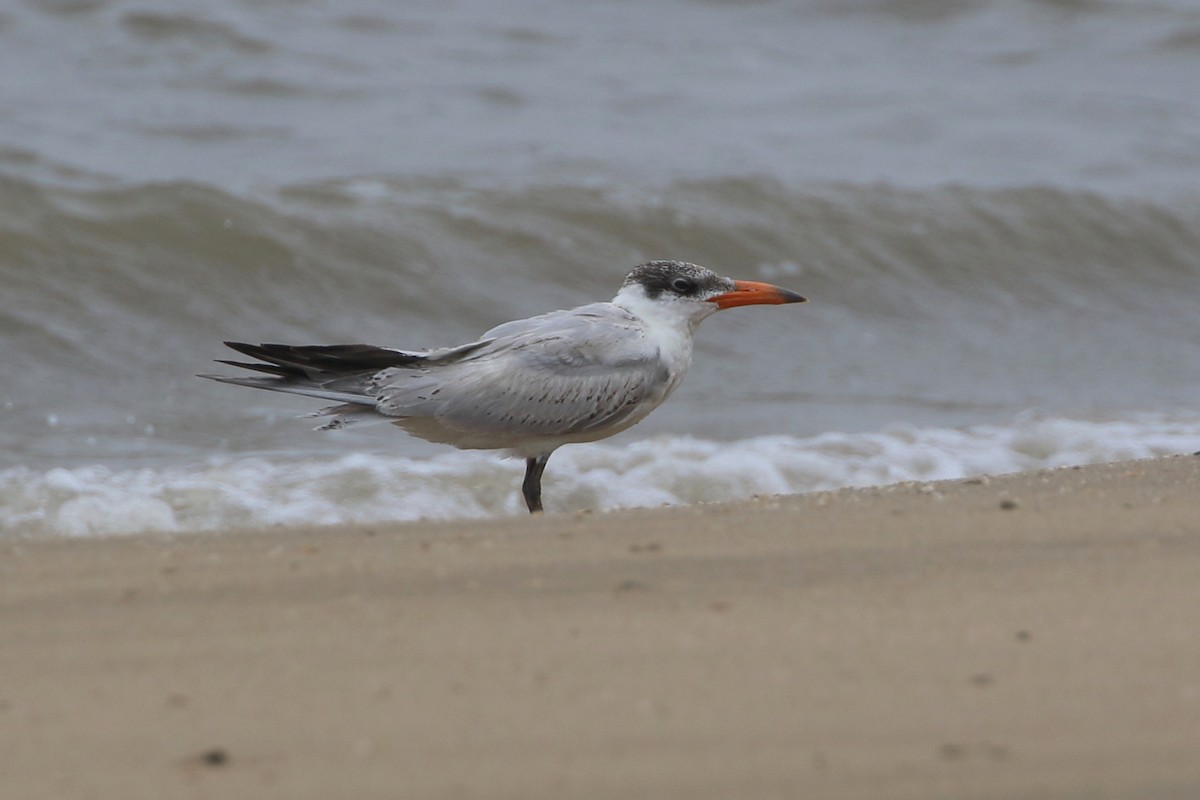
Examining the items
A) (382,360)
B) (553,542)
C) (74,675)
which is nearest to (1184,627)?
(553,542)

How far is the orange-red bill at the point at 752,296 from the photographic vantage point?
5.41 metres

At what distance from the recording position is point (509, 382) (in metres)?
4.90

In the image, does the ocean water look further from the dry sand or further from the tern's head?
the dry sand

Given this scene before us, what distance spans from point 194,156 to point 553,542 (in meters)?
7.36

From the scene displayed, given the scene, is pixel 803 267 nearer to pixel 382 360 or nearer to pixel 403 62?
pixel 403 62

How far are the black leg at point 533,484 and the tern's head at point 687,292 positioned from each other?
2.03ft

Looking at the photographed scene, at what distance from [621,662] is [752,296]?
9.61 ft

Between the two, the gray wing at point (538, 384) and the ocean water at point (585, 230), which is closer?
the gray wing at point (538, 384)

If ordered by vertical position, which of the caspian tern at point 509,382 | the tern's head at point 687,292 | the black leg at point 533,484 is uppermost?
the tern's head at point 687,292

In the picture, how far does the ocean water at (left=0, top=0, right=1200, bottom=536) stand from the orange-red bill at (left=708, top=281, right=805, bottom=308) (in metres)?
0.85

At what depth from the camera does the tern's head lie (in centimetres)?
535

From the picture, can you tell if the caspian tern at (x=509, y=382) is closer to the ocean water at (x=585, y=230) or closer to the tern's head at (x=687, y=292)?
the tern's head at (x=687, y=292)

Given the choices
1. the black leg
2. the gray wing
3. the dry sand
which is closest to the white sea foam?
the black leg

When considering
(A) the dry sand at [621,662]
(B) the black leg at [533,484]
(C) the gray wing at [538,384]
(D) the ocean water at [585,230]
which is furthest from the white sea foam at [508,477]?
(A) the dry sand at [621,662]
